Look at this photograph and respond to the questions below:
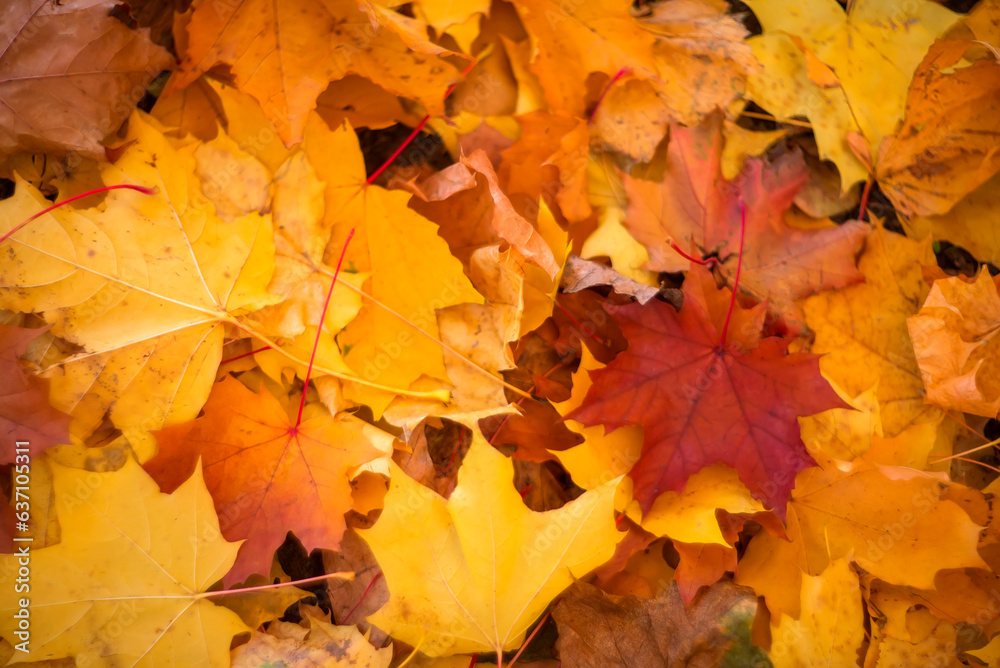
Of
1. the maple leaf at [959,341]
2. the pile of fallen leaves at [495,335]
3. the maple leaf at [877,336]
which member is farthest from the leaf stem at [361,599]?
the maple leaf at [959,341]

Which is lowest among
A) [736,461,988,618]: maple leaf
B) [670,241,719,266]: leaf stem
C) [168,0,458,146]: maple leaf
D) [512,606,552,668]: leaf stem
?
[512,606,552,668]: leaf stem

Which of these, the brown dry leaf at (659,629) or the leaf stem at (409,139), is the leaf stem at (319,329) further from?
the brown dry leaf at (659,629)

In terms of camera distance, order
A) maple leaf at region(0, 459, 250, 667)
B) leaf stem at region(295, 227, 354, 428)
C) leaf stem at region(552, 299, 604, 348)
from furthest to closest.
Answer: leaf stem at region(552, 299, 604, 348) → leaf stem at region(295, 227, 354, 428) → maple leaf at region(0, 459, 250, 667)

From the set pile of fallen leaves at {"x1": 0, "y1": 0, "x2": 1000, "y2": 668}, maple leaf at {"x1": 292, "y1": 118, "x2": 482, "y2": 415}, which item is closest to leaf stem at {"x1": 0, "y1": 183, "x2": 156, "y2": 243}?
pile of fallen leaves at {"x1": 0, "y1": 0, "x2": 1000, "y2": 668}

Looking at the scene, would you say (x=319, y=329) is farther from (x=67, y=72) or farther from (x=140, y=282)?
(x=67, y=72)

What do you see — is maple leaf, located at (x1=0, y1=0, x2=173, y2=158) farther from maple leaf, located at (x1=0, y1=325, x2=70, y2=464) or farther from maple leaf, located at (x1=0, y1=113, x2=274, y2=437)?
maple leaf, located at (x1=0, y1=325, x2=70, y2=464)

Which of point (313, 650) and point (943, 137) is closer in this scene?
point (313, 650)

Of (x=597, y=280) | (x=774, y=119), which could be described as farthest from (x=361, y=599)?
(x=774, y=119)
